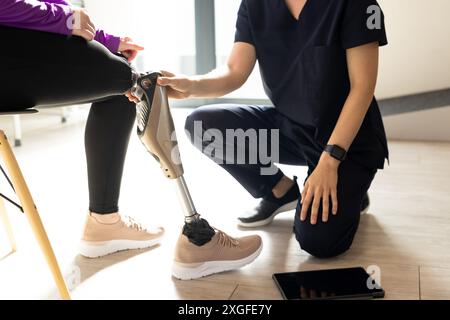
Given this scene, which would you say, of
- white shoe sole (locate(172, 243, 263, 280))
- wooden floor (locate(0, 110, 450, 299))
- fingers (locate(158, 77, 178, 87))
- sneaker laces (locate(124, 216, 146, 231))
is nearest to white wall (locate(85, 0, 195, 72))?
wooden floor (locate(0, 110, 450, 299))

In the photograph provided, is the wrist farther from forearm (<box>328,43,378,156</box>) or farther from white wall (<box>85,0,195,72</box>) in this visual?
white wall (<box>85,0,195,72</box>)

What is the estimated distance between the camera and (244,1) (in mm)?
1593

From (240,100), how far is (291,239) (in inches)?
95.0

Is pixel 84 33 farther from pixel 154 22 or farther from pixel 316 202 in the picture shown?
pixel 154 22

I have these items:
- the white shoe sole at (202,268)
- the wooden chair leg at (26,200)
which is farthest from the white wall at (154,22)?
the wooden chair leg at (26,200)

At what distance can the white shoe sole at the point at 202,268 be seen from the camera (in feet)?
4.14

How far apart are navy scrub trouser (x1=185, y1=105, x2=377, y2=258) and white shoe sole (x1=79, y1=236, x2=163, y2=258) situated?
34 centimetres

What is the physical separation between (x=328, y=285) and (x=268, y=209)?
477 millimetres

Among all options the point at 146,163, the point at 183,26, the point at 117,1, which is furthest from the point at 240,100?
the point at 146,163

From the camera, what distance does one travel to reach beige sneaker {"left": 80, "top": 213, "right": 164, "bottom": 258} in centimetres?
141

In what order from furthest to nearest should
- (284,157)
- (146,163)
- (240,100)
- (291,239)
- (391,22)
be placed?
(240,100) < (391,22) < (146,163) < (284,157) < (291,239)

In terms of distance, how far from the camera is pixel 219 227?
64.5 inches

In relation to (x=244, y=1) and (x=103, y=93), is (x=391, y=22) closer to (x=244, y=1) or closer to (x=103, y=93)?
(x=244, y=1)

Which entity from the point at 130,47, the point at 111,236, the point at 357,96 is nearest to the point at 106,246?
the point at 111,236
